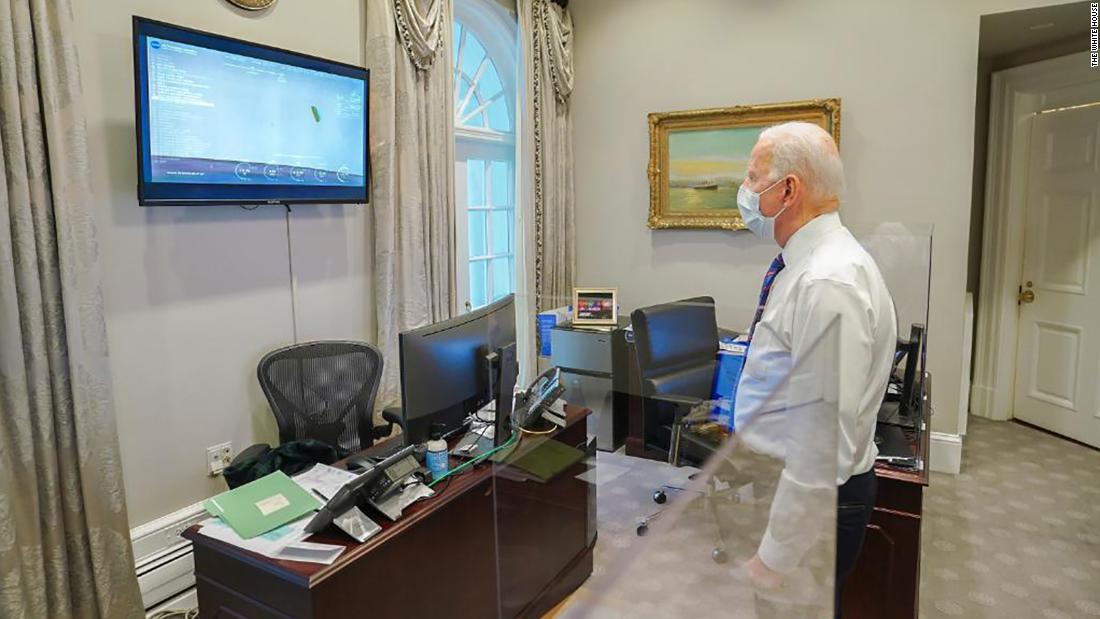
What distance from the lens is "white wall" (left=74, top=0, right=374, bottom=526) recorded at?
2.35 m

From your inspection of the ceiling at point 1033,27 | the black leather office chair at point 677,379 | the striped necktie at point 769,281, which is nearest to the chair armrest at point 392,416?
the black leather office chair at point 677,379

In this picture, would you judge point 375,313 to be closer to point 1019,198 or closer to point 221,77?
point 221,77

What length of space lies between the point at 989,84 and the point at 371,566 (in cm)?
491

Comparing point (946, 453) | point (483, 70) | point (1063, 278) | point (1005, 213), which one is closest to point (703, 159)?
point (483, 70)

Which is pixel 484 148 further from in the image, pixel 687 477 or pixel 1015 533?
pixel 687 477

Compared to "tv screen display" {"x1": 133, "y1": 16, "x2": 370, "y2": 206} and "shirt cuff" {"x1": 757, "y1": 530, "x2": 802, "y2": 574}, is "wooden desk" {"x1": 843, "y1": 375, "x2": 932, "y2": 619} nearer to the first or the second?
"shirt cuff" {"x1": 757, "y1": 530, "x2": 802, "y2": 574}

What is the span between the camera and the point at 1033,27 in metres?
3.77

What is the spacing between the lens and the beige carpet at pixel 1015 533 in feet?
8.46

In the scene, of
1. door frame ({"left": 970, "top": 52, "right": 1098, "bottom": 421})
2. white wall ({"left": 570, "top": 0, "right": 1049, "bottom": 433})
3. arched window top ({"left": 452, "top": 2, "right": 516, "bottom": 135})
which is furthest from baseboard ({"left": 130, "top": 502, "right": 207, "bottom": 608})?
door frame ({"left": 970, "top": 52, "right": 1098, "bottom": 421})

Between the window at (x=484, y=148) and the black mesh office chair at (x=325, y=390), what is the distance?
124 centimetres

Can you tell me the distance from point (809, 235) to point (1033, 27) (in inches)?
135

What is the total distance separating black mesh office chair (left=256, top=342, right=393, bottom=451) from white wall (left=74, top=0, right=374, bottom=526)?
0.87 feet

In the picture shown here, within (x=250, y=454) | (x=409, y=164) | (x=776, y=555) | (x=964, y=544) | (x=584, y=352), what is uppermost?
(x=409, y=164)

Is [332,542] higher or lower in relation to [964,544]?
higher
